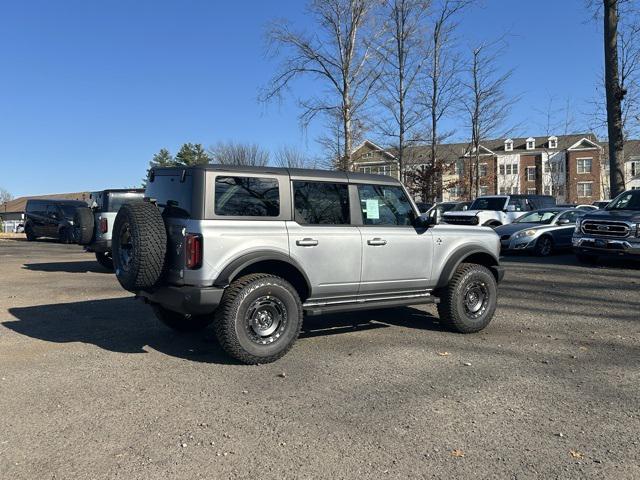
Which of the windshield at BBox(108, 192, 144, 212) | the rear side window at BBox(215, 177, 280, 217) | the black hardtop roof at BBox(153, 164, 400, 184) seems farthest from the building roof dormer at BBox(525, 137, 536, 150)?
the rear side window at BBox(215, 177, 280, 217)

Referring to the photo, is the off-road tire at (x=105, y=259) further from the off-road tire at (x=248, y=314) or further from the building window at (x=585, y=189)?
the building window at (x=585, y=189)

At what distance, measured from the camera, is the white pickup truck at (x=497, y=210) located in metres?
18.7

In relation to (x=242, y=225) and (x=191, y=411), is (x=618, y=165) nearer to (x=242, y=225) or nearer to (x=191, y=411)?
(x=242, y=225)

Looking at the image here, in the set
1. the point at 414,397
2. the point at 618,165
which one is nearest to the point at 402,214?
the point at 414,397

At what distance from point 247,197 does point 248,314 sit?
1.16 metres

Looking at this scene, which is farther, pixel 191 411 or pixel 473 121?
pixel 473 121

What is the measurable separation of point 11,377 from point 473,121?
34.5 meters

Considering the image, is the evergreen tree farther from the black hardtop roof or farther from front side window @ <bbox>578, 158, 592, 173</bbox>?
the black hardtop roof

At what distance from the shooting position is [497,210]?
19297 mm

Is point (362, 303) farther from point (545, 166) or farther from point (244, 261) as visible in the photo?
point (545, 166)

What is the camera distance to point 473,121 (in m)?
35.6

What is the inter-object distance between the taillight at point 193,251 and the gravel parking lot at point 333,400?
103cm

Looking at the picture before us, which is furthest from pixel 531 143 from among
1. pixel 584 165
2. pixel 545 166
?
pixel 584 165

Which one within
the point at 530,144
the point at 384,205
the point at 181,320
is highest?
the point at 530,144
